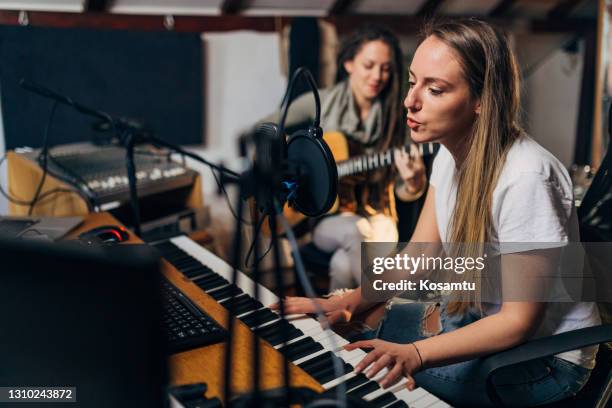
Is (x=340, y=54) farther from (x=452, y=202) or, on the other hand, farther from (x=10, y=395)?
(x=10, y=395)

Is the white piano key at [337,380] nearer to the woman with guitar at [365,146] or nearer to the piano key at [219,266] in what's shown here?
the piano key at [219,266]

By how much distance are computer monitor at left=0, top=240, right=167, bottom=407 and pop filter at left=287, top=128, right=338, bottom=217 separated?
401 mm

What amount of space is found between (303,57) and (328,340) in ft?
8.34

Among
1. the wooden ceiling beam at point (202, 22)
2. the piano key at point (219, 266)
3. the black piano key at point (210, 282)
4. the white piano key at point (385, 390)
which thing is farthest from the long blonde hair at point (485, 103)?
the wooden ceiling beam at point (202, 22)

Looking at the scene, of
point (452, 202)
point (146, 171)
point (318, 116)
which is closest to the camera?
point (318, 116)

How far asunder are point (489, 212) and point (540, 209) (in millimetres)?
114

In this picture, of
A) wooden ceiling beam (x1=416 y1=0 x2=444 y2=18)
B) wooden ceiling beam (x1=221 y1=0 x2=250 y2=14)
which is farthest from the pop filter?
wooden ceiling beam (x1=416 y1=0 x2=444 y2=18)

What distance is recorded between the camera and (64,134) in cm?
297

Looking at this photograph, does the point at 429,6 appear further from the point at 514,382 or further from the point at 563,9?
the point at 514,382

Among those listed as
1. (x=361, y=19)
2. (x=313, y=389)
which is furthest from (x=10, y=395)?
(x=361, y=19)

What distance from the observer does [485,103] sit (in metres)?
1.16

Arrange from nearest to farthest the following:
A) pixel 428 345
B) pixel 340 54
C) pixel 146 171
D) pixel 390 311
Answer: pixel 428 345 → pixel 390 311 → pixel 146 171 → pixel 340 54

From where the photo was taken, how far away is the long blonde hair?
1.14 metres

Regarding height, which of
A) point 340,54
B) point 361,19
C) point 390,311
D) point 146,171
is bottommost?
point 390,311
